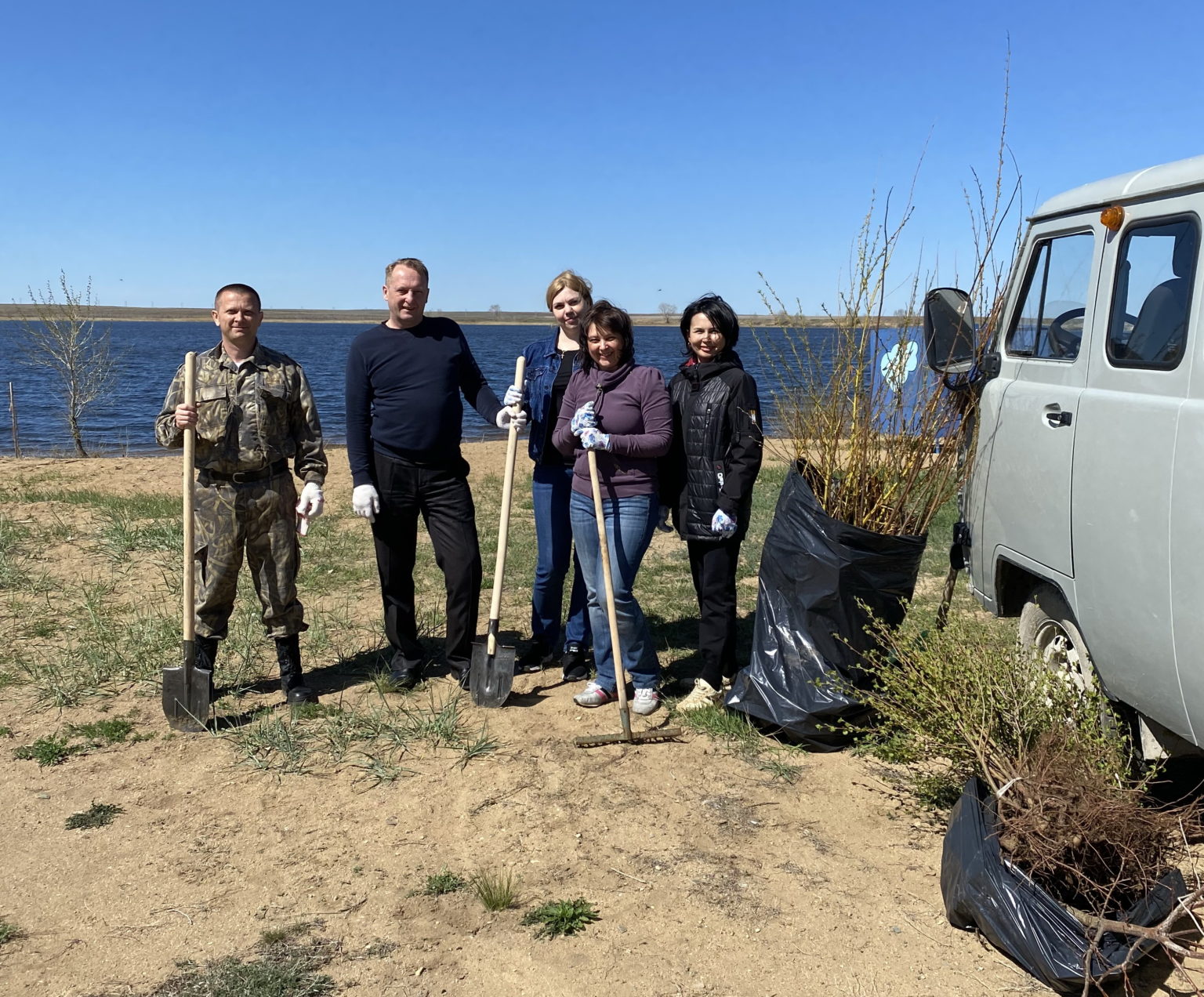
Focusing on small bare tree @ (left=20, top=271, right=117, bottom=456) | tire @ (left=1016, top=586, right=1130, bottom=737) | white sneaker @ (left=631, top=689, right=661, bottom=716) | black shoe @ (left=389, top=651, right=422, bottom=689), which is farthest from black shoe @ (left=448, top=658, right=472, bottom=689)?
small bare tree @ (left=20, top=271, right=117, bottom=456)

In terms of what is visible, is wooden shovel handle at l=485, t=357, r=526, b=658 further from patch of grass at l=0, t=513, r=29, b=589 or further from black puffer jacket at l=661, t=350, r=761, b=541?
patch of grass at l=0, t=513, r=29, b=589

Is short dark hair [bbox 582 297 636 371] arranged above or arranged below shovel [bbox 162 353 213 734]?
above

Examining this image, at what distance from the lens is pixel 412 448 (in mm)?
4730

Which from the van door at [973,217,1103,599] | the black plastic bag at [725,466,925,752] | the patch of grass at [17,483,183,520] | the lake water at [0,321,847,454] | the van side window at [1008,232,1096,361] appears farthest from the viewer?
the patch of grass at [17,483,183,520]

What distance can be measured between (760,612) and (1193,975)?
200 centimetres

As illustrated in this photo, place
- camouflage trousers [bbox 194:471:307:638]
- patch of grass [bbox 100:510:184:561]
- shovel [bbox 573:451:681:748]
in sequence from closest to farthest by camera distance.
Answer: shovel [bbox 573:451:681:748] < camouflage trousers [bbox 194:471:307:638] < patch of grass [bbox 100:510:184:561]

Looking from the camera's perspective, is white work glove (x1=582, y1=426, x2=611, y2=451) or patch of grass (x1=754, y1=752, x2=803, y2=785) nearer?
patch of grass (x1=754, y1=752, x2=803, y2=785)

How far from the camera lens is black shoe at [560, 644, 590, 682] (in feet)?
17.0

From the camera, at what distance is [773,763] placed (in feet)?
13.4

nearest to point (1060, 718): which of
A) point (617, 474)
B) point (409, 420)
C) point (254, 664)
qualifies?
point (617, 474)

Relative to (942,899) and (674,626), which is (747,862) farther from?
(674,626)

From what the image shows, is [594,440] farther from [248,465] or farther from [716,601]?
[248,465]

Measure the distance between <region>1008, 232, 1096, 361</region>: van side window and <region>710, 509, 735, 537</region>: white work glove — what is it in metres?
1.36

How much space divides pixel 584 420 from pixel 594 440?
4.5 inches
